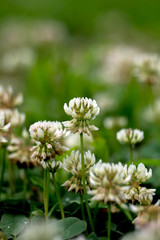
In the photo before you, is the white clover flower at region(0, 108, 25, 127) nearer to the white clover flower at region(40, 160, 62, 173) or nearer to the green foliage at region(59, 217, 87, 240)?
the white clover flower at region(40, 160, 62, 173)

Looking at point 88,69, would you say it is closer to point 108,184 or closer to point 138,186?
point 138,186

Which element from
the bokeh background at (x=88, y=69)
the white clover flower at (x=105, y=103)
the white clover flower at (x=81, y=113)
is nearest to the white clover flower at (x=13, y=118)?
the bokeh background at (x=88, y=69)

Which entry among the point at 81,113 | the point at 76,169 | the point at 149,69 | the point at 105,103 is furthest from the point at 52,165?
the point at 105,103

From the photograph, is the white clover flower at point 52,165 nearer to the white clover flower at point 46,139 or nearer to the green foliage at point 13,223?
the white clover flower at point 46,139

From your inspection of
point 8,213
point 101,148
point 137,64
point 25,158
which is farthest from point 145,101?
point 8,213

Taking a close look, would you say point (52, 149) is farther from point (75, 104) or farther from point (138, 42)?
point (138, 42)
